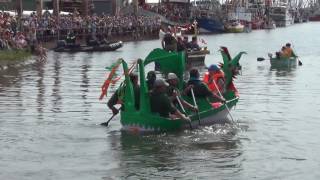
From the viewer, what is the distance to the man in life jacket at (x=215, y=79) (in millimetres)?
18281

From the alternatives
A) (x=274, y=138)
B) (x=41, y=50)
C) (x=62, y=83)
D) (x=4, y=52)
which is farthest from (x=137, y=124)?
(x=41, y=50)

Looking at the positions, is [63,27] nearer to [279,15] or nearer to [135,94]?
[135,94]

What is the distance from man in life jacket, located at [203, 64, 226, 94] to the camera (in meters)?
18.3

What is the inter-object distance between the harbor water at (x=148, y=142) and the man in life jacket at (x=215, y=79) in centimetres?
95

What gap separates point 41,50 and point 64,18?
51.0ft

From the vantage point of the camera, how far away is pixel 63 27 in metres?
52.9

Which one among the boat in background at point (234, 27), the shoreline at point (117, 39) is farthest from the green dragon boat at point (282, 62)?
the boat in background at point (234, 27)

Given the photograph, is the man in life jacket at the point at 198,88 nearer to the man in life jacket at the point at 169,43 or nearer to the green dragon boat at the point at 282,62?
the man in life jacket at the point at 169,43

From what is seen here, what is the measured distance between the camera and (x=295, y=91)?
83.8ft

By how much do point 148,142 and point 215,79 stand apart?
3864 mm

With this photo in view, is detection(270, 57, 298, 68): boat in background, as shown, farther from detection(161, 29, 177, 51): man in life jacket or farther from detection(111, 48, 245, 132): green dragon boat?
detection(111, 48, 245, 132): green dragon boat

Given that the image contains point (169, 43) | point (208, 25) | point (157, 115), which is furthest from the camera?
point (208, 25)

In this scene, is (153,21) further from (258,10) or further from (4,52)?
(258,10)

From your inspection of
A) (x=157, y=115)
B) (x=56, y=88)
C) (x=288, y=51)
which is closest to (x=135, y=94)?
(x=157, y=115)
